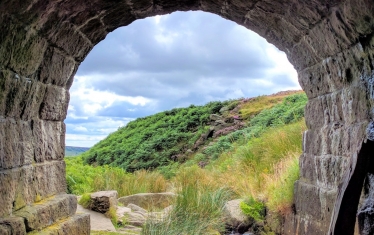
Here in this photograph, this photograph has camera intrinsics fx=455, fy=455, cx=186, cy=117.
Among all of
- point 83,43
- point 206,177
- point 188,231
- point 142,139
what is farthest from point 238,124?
point 83,43

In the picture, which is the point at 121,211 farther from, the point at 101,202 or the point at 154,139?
the point at 154,139

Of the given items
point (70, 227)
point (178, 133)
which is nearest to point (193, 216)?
point (70, 227)

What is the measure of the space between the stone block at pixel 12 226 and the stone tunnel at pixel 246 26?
0.4 inches

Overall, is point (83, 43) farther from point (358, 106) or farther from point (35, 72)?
point (358, 106)

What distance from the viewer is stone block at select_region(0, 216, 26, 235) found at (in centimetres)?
346

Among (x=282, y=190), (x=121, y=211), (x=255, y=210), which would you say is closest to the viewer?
(x=282, y=190)

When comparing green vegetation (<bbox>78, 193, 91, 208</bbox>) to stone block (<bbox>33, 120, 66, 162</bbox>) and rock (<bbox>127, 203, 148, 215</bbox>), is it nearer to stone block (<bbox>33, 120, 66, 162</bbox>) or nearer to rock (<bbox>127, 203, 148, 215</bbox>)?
rock (<bbox>127, 203, 148, 215</bbox>)

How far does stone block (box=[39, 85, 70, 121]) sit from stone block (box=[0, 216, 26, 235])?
3.67ft

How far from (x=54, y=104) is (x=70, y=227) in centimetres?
127

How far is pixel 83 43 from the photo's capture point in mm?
4789

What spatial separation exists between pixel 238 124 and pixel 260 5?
1594cm

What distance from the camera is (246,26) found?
5234mm

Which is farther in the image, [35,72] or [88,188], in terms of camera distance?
[88,188]

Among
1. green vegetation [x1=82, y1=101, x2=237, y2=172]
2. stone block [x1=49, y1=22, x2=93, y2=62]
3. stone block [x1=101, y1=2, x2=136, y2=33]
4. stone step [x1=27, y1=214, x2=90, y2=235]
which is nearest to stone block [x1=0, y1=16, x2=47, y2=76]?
stone block [x1=49, y1=22, x2=93, y2=62]
